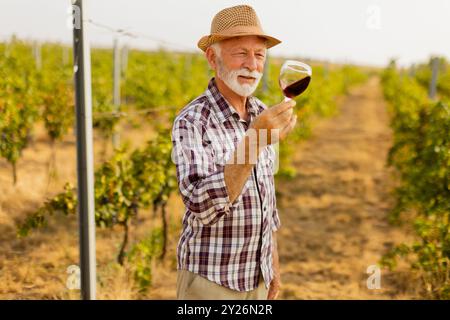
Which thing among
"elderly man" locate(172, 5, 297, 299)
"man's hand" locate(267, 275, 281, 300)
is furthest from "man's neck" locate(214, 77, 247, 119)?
"man's hand" locate(267, 275, 281, 300)

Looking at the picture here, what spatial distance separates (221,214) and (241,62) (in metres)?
0.59

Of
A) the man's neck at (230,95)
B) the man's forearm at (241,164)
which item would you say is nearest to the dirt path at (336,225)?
the man's neck at (230,95)

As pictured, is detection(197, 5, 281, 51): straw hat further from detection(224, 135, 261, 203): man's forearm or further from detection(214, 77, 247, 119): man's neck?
detection(224, 135, 261, 203): man's forearm

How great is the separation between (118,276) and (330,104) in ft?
46.1

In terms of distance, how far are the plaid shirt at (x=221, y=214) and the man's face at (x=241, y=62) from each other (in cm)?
10

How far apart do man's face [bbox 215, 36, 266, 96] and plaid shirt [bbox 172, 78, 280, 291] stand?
0.10 meters

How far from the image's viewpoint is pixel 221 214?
156 centimetres

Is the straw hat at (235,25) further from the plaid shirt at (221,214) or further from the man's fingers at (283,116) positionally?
the man's fingers at (283,116)

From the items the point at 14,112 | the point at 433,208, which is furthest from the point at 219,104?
the point at 14,112

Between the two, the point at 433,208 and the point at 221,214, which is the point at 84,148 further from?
the point at 433,208

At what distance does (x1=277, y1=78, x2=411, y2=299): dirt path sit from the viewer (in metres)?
4.89

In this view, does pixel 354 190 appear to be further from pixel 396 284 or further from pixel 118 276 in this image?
pixel 118 276

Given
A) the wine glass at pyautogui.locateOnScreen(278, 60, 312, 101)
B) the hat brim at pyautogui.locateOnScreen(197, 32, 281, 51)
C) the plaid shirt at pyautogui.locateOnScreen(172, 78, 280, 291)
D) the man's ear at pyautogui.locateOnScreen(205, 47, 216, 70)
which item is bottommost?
the plaid shirt at pyautogui.locateOnScreen(172, 78, 280, 291)

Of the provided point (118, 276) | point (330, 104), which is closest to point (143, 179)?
point (118, 276)
